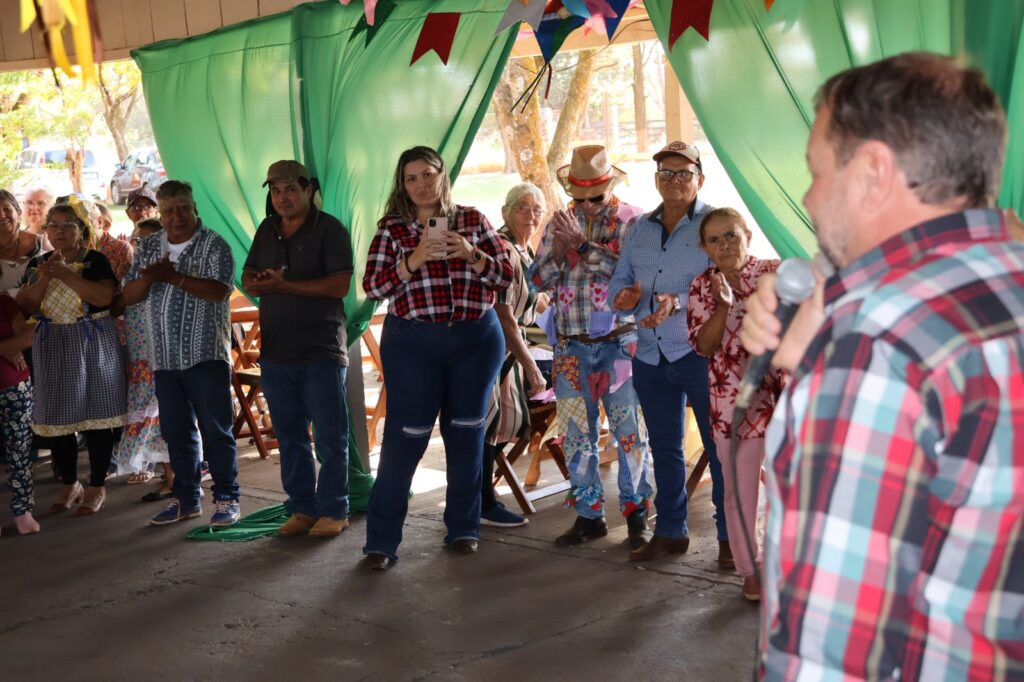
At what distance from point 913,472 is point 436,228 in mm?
3193

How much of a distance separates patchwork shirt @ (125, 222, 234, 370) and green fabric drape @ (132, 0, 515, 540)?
0.59 meters

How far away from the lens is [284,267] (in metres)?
4.76

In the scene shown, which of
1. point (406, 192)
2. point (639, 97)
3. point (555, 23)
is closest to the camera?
point (406, 192)

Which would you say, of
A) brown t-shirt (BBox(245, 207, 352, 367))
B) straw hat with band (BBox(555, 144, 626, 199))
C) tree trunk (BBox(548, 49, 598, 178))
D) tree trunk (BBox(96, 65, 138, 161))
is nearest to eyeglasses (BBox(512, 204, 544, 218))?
straw hat with band (BBox(555, 144, 626, 199))

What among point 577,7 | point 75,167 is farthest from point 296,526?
point 75,167

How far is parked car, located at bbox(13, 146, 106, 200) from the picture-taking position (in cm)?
1798

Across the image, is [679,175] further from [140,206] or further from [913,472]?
[140,206]

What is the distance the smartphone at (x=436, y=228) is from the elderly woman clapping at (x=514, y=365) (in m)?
0.63

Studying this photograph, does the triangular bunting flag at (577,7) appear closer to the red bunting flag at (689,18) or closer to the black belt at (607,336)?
the red bunting flag at (689,18)

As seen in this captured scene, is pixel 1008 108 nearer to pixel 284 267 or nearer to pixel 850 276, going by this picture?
pixel 850 276

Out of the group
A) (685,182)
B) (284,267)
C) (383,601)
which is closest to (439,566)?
(383,601)

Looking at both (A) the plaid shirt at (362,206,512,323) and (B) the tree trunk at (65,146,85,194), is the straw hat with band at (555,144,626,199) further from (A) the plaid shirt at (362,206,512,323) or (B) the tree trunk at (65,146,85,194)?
(B) the tree trunk at (65,146,85,194)

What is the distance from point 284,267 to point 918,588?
152 inches

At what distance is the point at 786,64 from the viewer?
3.88 metres
